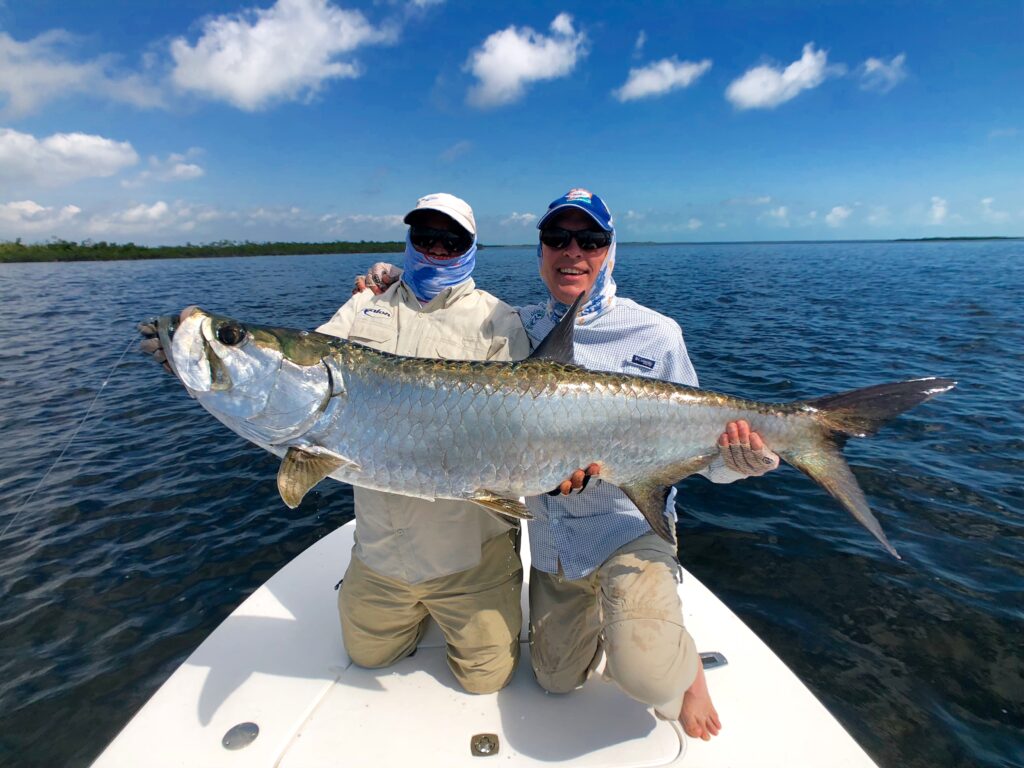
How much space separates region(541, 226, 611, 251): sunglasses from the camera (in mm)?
3418

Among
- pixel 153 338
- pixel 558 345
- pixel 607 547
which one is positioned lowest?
pixel 607 547

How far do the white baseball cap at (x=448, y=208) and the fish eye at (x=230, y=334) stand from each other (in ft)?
4.11

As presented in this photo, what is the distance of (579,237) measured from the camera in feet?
11.2

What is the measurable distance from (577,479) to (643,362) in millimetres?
1003

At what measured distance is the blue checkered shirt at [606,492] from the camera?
3305mm

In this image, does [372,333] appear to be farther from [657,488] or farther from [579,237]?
[657,488]

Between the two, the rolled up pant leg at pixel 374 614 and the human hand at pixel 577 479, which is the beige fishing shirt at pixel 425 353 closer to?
the rolled up pant leg at pixel 374 614

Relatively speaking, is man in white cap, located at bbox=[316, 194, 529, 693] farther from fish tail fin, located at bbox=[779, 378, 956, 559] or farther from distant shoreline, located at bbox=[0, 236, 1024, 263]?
distant shoreline, located at bbox=[0, 236, 1024, 263]

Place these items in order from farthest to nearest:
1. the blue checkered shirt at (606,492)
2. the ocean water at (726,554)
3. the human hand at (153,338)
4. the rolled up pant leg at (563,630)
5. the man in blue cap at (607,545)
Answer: the ocean water at (726,554) → the blue checkered shirt at (606,492) → the rolled up pant leg at (563,630) → the man in blue cap at (607,545) → the human hand at (153,338)

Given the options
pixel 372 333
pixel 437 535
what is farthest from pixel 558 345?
pixel 437 535

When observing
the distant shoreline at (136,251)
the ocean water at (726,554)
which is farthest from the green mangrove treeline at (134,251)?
the ocean water at (726,554)

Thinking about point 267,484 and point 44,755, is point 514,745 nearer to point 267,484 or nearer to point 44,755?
point 44,755

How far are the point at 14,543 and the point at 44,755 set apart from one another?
12.2ft

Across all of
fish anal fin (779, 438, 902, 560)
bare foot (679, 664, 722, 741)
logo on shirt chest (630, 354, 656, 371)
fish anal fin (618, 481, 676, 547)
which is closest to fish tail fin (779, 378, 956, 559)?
fish anal fin (779, 438, 902, 560)
